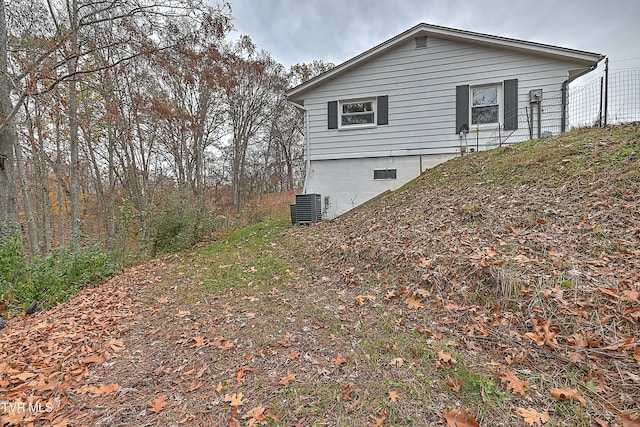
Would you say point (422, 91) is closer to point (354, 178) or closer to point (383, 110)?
point (383, 110)

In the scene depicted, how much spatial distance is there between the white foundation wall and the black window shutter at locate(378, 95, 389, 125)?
106 centimetres

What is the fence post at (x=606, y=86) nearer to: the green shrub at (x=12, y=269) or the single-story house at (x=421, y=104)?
the single-story house at (x=421, y=104)

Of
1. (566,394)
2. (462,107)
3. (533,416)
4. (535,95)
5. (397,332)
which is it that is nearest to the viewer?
(533,416)

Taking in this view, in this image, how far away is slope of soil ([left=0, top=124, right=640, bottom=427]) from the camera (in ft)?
5.87

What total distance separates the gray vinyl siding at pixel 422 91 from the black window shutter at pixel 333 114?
0.49ft

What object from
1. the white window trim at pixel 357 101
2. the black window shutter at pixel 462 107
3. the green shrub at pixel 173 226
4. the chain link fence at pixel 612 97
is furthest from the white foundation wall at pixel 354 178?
the green shrub at pixel 173 226

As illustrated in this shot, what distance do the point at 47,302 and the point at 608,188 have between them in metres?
8.17

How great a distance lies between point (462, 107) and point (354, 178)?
341 centimetres

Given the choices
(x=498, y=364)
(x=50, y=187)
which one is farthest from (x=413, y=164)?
(x=50, y=187)

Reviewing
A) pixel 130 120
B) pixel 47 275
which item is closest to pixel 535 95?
pixel 47 275

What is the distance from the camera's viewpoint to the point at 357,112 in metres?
8.63

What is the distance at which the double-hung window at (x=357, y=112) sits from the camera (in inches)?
335

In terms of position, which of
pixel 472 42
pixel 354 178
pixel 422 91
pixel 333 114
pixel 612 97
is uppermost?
pixel 472 42

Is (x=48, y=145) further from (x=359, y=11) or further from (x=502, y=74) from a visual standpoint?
(x=502, y=74)
